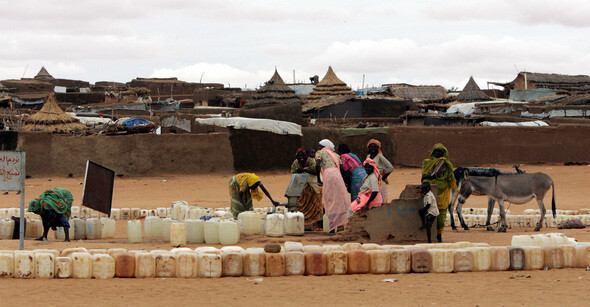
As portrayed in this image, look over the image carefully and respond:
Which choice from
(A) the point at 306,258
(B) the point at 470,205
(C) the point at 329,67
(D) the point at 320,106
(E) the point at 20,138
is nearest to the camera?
(A) the point at 306,258

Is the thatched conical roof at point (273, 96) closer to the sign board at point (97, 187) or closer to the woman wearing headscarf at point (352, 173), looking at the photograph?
the sign board at point (97, 187)

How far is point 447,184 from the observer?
1191cm

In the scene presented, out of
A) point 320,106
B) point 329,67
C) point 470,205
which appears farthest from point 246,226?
point 329,67

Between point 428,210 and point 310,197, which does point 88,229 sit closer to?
point 310,197

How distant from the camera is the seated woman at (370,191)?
36.7ft

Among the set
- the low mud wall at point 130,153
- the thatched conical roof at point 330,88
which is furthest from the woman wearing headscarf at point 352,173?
the thatched conical roof at point 330,88

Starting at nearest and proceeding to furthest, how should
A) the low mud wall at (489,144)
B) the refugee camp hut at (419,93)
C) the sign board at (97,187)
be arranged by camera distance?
1. the sign board at (97,187)
2. the low mud wall at (489,144)
3. the refugee camp hut at (419,93)

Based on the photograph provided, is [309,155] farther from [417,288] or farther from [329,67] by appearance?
[329,67]

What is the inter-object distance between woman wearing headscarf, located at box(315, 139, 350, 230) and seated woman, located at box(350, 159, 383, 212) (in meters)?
0.78

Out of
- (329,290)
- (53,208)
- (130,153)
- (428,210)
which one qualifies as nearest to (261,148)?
(130,153)

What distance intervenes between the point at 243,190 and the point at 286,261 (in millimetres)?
3897

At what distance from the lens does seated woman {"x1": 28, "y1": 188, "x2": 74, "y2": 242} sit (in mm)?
11840

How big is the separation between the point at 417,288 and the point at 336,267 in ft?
3.67

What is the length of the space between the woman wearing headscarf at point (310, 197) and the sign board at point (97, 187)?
125 inches
